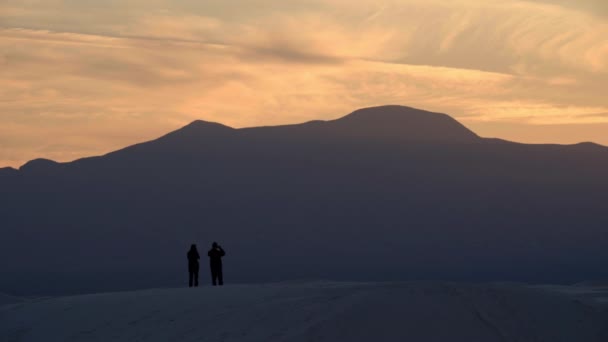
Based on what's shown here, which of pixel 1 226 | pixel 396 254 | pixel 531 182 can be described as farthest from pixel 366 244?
pixel 1 226

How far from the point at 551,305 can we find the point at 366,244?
549ft

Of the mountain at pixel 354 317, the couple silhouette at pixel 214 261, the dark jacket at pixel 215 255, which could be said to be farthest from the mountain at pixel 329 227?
the mountain at pixel 354 317

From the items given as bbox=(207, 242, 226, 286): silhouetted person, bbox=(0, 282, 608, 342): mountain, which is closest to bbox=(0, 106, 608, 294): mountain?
bbox=(207, 242, 226, 286): silhouetted person

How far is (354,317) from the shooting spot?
64.4ft

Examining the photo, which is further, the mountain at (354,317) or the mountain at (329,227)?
the mountain at (329,227)

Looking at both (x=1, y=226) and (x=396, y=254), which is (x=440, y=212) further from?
(x=1, y=226)

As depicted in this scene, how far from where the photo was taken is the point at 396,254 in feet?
600

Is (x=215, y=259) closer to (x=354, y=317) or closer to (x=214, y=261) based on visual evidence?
(x=214, y=261)

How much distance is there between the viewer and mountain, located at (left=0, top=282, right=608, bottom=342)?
1914 cm

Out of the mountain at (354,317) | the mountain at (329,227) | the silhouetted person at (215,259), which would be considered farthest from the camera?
the mountain at (329,227)

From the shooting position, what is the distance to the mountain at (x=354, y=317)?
754 inches

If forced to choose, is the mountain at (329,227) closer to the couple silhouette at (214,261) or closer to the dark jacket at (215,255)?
the couple silhouette at (214,261)

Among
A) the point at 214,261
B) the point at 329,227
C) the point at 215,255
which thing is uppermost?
the point at 329,227

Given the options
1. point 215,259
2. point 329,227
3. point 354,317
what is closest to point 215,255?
point 215,259
